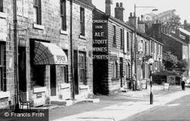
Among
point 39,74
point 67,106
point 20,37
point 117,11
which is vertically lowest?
point 67,106

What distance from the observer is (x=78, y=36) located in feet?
100

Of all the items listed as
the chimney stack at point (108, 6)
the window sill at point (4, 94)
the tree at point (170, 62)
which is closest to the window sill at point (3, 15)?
the window sill at point (4, 94)

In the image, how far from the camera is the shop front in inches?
918

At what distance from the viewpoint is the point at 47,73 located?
A: 25297 millimetres

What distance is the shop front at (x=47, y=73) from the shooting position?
76.5ft

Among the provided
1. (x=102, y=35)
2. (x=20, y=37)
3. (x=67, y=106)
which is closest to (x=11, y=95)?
(x=20, y=37)

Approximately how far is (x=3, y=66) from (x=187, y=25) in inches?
4391

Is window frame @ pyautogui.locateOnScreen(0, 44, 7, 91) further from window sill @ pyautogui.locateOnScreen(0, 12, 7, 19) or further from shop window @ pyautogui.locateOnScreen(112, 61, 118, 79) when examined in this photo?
shop window @ pyautogui.locateOnScreen(112, 61, 118, 79)

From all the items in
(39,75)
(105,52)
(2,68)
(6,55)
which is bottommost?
(39,75)

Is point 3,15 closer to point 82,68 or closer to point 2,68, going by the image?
point 2,68

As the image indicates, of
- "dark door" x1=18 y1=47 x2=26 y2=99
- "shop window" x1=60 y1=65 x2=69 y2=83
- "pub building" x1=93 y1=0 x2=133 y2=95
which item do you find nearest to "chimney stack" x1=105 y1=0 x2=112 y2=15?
"pub building" x1=93 y1=0 x2=133 y2=95

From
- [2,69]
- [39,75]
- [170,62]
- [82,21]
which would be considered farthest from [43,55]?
[170,62]

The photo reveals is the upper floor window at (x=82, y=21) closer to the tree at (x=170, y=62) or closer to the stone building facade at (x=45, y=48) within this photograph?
the stone building facade at (x=45, y=48)

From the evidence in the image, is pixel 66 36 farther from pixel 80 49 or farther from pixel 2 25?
pixel 2 25
